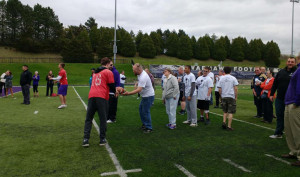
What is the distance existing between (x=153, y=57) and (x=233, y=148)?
2408 inches

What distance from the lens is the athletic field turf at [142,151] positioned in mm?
4219

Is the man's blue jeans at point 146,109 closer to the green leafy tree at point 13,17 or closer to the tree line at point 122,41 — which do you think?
the tree line at point 122,41

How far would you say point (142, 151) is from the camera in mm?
5262

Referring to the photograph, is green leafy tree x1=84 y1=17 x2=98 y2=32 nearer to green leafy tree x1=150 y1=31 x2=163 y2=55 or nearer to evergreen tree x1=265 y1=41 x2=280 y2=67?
green leafy tree x1=150 y1=31 x2=163 y2=55

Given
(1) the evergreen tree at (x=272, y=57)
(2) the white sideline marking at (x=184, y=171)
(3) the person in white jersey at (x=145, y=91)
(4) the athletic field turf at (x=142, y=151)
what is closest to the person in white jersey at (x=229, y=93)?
(4) the athletic field turf at (x=142, y=151)

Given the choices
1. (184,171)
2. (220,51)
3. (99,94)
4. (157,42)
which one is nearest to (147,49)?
(157,42)

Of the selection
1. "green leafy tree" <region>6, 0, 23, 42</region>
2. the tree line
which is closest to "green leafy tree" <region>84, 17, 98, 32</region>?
the tree line

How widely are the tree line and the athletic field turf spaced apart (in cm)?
5610

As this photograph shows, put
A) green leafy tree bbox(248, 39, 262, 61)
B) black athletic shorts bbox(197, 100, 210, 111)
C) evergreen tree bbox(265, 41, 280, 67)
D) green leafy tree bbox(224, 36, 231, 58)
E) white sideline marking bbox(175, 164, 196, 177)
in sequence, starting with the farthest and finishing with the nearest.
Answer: green leafy tree bbox(224, 36, 231, 58)
green leafy tree bbox(248, 39, 262, 61)
evergreen tree bbox(265, 41, 280, 67)
black athletic shorts bbox(197, 100, 210, 111)
white sideline marking bbox(175, 164, 196, 177)

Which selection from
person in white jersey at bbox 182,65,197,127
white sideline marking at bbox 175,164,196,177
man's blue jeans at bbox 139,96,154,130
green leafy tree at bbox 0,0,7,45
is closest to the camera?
white sideline marking at bbox 175,164,196,177

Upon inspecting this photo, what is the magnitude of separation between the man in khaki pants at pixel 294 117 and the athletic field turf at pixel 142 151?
0.31 metres

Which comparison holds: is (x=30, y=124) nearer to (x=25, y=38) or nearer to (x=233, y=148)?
(x=233, y=148)

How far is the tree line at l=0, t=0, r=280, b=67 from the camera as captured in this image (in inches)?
2520

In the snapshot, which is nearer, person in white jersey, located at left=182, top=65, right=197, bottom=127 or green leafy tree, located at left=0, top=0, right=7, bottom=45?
person in white jersey, located at left=182, top=65, right=197, bottom=127
